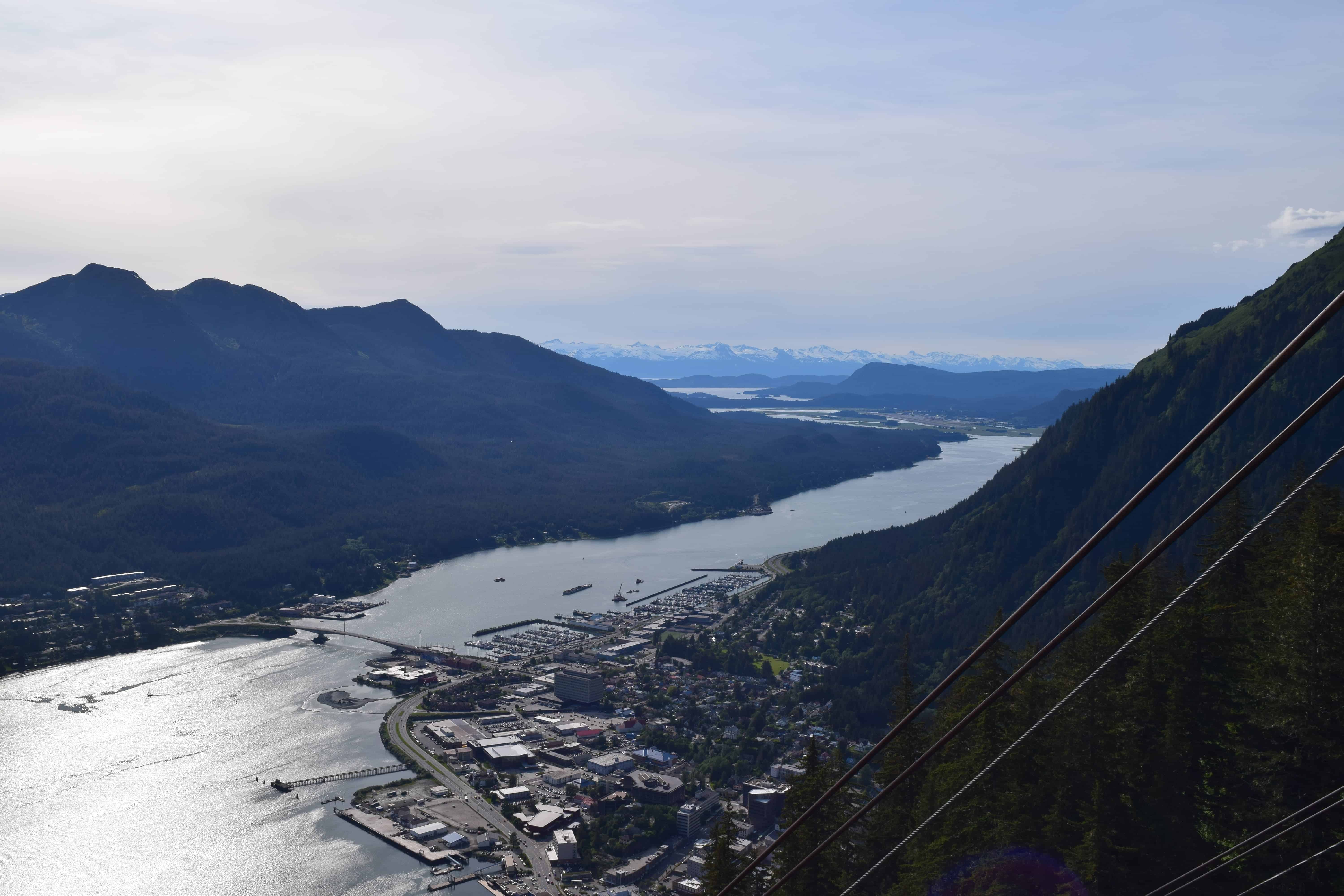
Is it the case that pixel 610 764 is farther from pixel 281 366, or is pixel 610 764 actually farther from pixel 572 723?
pixel 281 366

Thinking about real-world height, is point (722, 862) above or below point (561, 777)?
above

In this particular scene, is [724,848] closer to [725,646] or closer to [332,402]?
[725,646]

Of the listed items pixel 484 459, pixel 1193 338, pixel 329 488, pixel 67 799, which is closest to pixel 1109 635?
pixel 67 799

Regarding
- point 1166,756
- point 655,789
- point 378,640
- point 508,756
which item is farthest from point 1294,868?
point 378,640

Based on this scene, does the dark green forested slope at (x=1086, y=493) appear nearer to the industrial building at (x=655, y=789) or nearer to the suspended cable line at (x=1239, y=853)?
the industrial building at (x=655, y=789)

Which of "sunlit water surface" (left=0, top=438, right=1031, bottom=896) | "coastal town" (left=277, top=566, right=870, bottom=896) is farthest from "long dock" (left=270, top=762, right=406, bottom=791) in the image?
"coastal town" (left=277, top=566, right=870, bottom=896)

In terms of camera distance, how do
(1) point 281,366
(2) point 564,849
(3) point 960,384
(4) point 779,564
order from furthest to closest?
→ (3) point 960,384 < (1) point 281,366 < (4) point 779,564 < (2) point 564,849
